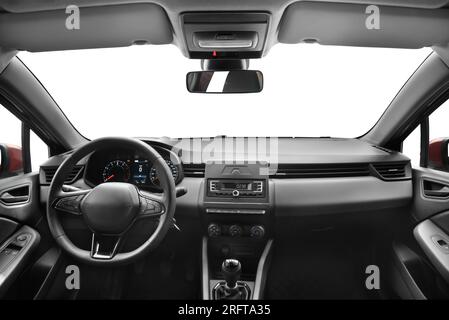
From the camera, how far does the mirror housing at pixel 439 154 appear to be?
3.81m

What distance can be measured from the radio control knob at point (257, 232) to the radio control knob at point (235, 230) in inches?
3.1

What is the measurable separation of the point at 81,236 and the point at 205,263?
3.55 feet

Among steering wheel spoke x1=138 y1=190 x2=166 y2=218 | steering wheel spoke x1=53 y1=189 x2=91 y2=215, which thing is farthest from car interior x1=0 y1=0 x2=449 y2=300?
steering wheel spoke x1=138 y1=190 x2=166 y2=218

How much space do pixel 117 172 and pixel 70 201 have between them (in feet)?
3.16

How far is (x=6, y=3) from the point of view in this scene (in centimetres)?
282

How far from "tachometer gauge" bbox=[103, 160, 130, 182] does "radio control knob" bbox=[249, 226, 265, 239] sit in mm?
1044

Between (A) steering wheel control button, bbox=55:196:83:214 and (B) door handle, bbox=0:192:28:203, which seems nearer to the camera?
(A) steering wheel control button, bbox=55:196:83:214

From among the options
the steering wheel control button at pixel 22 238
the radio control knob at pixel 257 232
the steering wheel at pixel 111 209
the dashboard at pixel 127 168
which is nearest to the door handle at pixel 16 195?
the steering wheel control button at pixel 22 238

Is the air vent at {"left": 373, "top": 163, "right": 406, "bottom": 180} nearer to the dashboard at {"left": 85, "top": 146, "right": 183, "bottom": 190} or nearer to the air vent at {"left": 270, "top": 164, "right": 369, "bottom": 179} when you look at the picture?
the air vent at {"left": 270, "top": 164, "right": 369, "bottom": 179}

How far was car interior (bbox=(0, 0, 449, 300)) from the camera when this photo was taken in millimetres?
3004

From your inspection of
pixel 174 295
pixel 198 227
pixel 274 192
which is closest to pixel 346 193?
pixel 274 192

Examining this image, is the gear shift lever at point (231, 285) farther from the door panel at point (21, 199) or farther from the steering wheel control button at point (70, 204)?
the door panel at point (21, 199)

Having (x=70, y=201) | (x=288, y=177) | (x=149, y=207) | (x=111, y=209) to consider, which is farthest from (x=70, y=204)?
(x=288, y=177)
